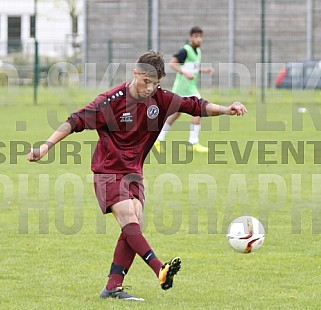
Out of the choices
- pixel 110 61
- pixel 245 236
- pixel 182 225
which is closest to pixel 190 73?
pixel 182 225

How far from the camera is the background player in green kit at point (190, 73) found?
15.2 meters

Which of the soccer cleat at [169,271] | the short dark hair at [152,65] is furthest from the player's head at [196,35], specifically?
the soccer cleat at [169,271]

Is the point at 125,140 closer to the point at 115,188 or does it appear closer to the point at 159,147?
the point at 115,188

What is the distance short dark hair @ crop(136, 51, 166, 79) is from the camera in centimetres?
606

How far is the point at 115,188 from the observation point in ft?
20.5

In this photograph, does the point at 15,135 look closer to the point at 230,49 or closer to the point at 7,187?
the point at 7,187

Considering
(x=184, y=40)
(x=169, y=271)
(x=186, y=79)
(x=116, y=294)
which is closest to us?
(x=169, y=271)

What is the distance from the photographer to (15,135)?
58.6ft

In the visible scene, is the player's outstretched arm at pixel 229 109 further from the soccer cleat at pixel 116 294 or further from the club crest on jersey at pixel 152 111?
the soccer cleat at pixel 116 294

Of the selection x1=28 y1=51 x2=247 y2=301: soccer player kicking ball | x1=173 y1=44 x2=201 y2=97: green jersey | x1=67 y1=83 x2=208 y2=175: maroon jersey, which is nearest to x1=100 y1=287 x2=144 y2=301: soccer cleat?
x1=28 y1=51 x2=247 y2=301: soccer player kicking ball

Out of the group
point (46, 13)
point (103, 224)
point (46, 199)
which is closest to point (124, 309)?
point (103, 224)

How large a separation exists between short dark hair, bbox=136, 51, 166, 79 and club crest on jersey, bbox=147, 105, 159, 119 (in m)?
0.34

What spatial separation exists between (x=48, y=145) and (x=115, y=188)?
58cm

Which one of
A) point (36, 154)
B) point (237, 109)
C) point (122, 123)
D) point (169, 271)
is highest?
point (237, 109)
